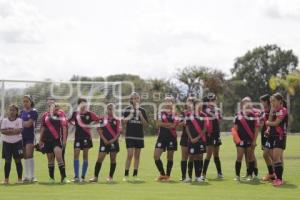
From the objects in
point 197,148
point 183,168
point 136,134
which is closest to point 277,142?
point 197,148

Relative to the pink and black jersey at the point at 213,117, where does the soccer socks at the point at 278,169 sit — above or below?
below

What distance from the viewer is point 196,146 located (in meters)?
15.5

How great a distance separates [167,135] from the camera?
637 inches

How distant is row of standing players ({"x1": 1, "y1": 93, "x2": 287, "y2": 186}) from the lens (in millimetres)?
15578

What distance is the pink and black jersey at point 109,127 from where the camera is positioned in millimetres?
16031

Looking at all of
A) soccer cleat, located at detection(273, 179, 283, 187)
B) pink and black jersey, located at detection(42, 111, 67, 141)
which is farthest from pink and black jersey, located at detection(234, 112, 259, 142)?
pink and black jersey, located at detection(42, 111, 67, 141)

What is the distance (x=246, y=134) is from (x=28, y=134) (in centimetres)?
588

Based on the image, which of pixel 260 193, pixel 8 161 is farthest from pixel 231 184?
pixel 8 161

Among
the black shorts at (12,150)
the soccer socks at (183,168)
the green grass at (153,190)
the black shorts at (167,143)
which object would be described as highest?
the black shorts at (167,143)

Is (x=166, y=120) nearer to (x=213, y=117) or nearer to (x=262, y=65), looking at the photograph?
(x=213, y=117)

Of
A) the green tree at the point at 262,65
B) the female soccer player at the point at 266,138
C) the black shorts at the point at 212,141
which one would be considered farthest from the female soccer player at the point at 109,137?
the green tree at the point at 262,65

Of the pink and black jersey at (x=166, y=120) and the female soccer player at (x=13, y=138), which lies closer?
the female soccer player at (x=13, y=138)

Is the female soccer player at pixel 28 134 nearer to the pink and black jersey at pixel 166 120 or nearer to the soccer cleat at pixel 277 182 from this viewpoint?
the pink and black jersey at pixel 166 120

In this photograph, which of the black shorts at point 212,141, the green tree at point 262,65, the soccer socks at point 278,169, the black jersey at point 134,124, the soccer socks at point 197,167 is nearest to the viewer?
the soccer socks at point 278,169
